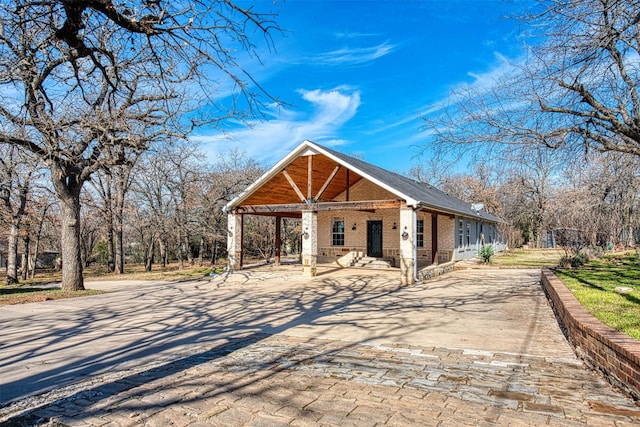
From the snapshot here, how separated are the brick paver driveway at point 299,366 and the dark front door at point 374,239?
10022mm

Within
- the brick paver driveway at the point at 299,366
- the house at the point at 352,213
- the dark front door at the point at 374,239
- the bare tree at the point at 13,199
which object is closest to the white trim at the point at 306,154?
the house at the point at 352,213

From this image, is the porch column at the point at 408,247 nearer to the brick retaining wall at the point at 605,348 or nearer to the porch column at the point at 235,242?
the brick retaining wall at the point at 605,348

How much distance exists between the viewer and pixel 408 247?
1415cm

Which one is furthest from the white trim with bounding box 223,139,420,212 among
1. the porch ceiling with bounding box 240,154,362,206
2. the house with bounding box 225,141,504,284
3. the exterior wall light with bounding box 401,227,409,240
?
the exterior wall light with bounding box 401,227,409,240

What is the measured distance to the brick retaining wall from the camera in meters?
3.96

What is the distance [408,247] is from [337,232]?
7765 millimetres

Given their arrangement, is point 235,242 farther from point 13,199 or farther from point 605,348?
point 605,348

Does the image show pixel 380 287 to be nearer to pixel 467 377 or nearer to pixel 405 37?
pixel 405 37

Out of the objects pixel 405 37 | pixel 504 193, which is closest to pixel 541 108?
pixel 405 37

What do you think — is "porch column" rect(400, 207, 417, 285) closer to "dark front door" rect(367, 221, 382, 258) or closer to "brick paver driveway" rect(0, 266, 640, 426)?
"brick paver driveway" rect(0, 266, 640, 426)

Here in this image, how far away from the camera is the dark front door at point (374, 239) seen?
2080 cm

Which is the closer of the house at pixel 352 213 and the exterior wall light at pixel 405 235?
the exterior wall light at pixel 405 235

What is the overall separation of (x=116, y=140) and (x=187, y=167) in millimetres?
13884

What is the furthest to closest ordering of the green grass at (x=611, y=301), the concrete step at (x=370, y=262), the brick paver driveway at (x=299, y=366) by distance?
the concrete step at (x=370, y=262) < the green grass at (x=611, y=301) < the brick paver driveway at (x=299, y=366)
